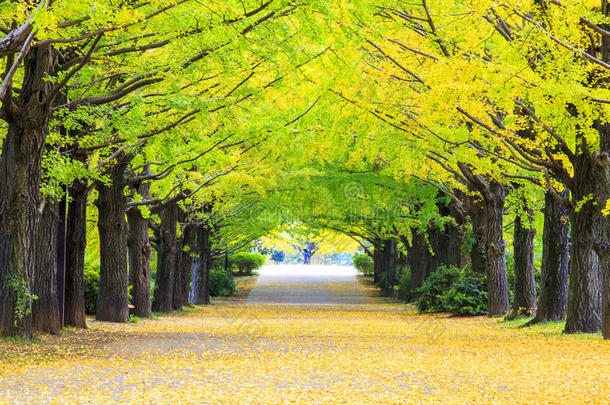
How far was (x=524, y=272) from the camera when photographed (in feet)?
63.7

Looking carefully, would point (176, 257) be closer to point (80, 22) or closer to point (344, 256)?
point (80, 22)

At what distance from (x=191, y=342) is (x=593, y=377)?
25.0 ft

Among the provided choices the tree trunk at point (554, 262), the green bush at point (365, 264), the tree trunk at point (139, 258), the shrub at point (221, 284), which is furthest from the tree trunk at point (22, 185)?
the green bush at point (365, 264)

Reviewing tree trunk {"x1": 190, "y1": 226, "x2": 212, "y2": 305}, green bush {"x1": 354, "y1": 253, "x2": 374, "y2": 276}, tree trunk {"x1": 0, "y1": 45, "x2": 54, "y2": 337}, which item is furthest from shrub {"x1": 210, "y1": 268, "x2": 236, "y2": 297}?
tree trunk {"x1": 0, "y1": 45, "x2": 54, "y2": 337}

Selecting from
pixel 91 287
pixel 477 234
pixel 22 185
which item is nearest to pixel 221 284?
pixel 91 287

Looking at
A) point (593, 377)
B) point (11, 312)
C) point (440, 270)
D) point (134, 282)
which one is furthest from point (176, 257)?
point (593, 377)

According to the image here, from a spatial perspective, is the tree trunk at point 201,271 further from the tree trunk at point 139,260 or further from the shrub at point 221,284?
the tree trunk at point 139,260

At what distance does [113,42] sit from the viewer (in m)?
10.4

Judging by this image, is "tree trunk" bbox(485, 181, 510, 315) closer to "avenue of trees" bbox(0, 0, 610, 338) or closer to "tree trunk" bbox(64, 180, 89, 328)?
"avenue of trees" bbox(0, 0, 610, 338)

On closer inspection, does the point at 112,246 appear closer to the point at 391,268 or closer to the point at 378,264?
the point at 391,268

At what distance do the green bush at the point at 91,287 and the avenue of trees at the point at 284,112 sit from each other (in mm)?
1108

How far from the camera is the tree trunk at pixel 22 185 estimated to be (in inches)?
450

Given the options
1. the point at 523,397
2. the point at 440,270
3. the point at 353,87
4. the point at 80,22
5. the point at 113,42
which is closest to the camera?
the point at 523,397

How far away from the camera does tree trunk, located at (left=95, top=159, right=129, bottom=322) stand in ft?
59.7
